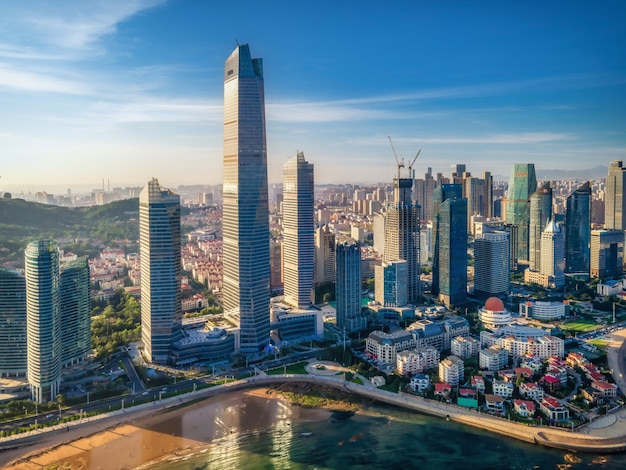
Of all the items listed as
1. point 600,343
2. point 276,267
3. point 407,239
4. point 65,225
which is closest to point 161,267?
point 276,267

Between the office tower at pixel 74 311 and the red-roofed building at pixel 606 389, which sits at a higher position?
the office tower at pixel 74 311

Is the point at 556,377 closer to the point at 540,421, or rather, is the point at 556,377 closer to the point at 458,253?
the point at 540,421

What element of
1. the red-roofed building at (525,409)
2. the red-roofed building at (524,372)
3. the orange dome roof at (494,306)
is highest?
the orange dome roof at (494,306)

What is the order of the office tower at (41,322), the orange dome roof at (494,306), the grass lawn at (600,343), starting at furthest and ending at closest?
the orange dome roof at (494,306), the grass lawn at (600,343), the office tower at (41,322)

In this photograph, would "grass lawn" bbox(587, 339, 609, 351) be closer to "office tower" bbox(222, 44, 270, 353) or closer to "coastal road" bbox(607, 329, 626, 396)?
"coastal road" bbox(607, 329, 626, 396)

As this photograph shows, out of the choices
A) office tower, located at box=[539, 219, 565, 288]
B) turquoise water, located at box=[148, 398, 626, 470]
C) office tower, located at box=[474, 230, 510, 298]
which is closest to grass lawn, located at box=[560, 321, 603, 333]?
office tower, located at box=[474, 230, 510, 298]

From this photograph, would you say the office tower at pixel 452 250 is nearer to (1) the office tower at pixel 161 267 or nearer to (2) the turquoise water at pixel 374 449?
(2) the turquoise water at pixel 374 449

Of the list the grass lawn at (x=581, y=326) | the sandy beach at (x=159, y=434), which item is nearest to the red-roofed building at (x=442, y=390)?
the sandy beach at (x=159, y=434)
